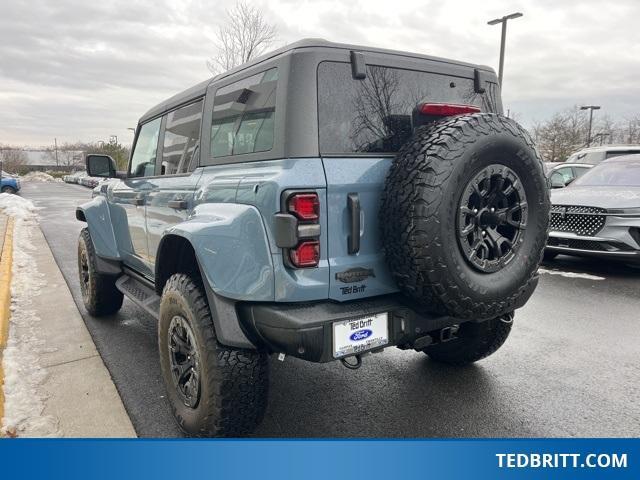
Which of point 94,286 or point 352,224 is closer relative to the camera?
point 352,224

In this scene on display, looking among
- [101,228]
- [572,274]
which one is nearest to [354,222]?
[101,228]

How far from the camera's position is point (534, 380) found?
10.8ft

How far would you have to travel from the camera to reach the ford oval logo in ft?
7.06

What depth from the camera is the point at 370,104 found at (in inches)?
94.0

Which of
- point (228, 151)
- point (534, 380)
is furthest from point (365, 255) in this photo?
point (534, 380)

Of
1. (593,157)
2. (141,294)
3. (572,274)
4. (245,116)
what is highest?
(245,116)

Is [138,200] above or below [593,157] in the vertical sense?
below

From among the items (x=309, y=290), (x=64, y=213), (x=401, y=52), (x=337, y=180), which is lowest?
(x=64, y=213)

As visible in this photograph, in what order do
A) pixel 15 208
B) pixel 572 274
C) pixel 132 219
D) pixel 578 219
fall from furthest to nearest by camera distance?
pixel 15 208 < pixel 572 274 < pixel 578 219 < pixel 132 219

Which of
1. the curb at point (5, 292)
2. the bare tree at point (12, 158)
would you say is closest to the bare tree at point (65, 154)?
the bare tree at point (12, 158)

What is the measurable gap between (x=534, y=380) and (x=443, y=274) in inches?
70.5

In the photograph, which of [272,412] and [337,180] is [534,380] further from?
[337,180]

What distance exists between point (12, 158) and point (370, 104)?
9461 centimetres

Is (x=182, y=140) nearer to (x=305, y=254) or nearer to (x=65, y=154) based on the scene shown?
(x=305, y=254)
